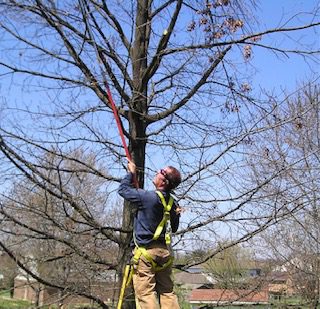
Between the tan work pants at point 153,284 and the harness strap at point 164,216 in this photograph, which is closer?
the tan work pants at point 153,284

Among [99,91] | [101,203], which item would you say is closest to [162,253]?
[99,91]

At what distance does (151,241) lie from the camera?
4.60 m

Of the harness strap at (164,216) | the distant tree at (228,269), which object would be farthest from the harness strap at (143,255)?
the distant tree at (228,269)

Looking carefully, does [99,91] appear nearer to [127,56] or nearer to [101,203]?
[127,56]

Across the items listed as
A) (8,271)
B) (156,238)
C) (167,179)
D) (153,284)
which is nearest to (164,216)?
(156,238)

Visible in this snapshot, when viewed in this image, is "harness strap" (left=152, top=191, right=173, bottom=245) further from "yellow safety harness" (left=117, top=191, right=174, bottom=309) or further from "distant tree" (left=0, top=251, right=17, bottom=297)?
"distant tree" (left=0, top=251, right=17, bottom=297)

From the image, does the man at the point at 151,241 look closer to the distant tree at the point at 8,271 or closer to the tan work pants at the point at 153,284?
the tan work pants at the point at 153,284

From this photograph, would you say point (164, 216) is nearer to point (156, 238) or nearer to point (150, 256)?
point (156, 238)

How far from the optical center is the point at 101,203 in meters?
6.73

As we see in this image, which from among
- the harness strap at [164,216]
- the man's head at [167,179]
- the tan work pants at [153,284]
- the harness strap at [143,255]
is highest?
the man's head at [167,179]

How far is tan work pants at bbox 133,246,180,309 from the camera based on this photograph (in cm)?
446

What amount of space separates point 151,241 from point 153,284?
14.4 inches

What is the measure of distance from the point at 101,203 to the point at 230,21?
277cm

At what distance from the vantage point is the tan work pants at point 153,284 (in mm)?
4457
